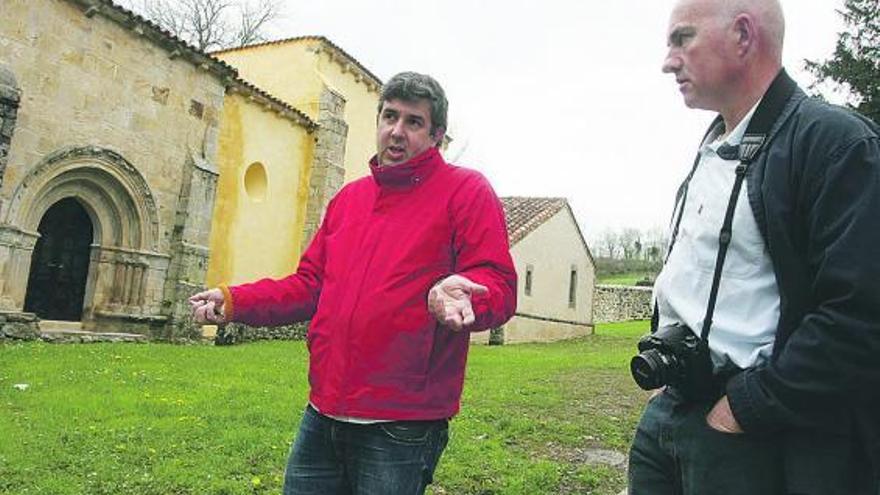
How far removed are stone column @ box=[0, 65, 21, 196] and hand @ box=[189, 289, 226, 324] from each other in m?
8.92

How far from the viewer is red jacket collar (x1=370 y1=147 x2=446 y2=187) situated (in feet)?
7.22

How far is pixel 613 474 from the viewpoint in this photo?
5031 mm

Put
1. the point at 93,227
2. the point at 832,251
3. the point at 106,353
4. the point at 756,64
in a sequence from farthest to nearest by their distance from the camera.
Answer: the point at 93,227 → the point at 106,353 → the point at 756,64 → the point at 832,251

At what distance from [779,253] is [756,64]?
58cm

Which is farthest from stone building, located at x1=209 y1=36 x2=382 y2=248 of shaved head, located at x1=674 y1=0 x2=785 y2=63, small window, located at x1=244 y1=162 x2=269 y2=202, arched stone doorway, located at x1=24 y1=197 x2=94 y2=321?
shaved head, located at x1=674 y1=0 x2=785 y2=63

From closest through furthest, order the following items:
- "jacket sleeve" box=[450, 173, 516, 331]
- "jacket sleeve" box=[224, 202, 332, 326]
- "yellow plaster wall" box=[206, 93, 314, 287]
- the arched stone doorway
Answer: "jacket sleeve" box=[450, 173, 516, 331], "jacket sleeve" box=[224, 202, 332, 326], the arched stone doorway, "yellow plaster wall" box=[206, 93, 314, 287]

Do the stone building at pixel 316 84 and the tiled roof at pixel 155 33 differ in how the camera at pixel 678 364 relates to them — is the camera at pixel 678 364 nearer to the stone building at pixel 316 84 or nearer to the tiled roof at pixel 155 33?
the tiled roof at pixel 155 33

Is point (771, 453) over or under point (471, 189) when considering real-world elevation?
under

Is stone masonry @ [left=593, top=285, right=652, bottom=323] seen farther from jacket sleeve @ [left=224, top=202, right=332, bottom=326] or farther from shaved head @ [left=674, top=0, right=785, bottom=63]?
shaved head @ [left=674, top=0, right=785, bottom=63]

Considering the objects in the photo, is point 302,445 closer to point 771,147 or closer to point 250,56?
point 771,147

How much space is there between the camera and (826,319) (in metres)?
1.43

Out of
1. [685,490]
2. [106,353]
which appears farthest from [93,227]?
[685,490]

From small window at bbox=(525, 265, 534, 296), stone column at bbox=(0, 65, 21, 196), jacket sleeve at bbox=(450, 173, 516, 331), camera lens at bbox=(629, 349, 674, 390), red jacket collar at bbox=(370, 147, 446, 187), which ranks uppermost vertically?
stone column at bbox=(0, 65, 21, 196)

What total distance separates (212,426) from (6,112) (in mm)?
6652
